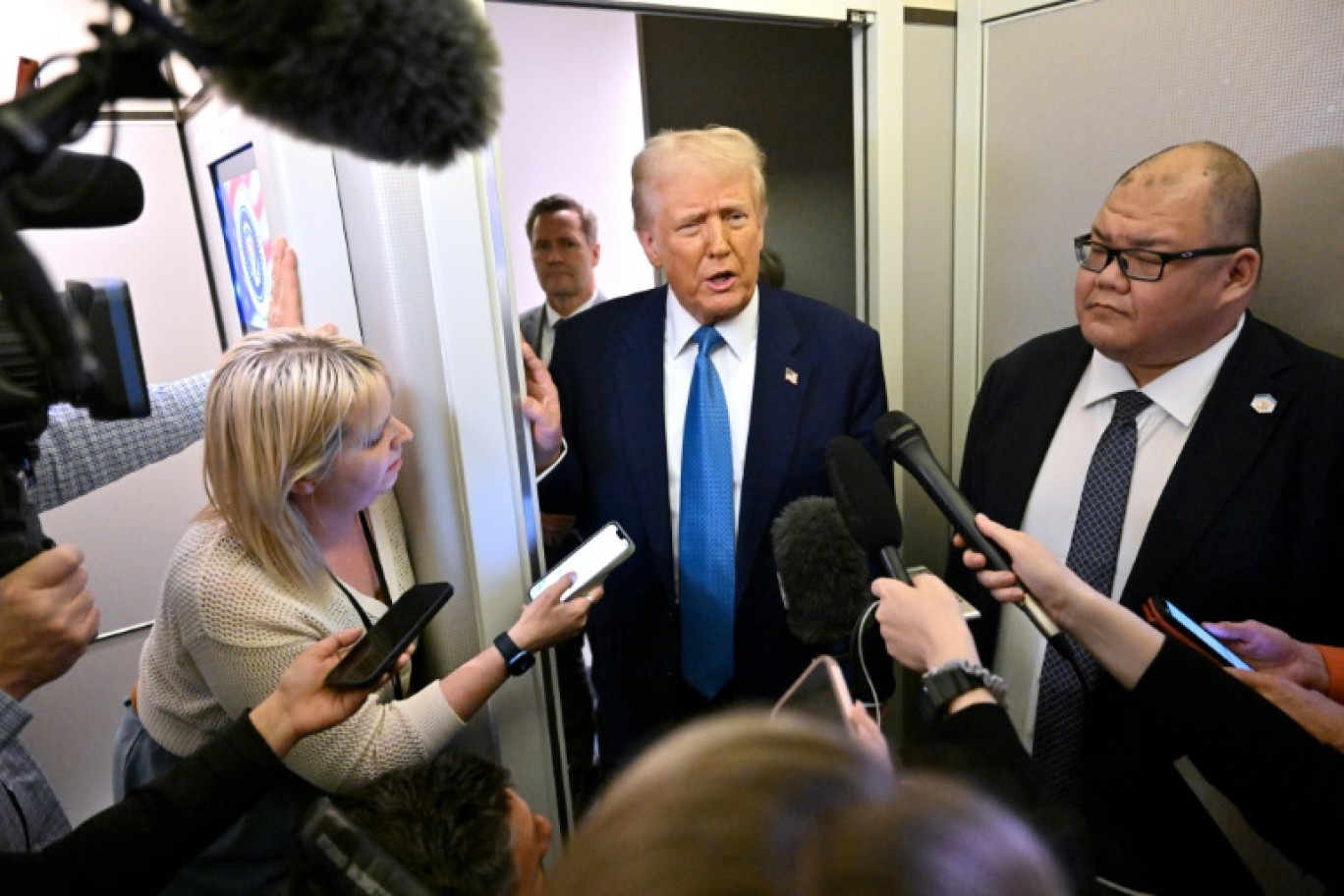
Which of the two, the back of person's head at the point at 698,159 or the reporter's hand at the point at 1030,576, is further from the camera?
the back of person's head at the point at 698,159

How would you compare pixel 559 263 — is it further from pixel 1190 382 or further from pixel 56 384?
pixel 56 384

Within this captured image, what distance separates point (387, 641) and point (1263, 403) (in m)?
1.33

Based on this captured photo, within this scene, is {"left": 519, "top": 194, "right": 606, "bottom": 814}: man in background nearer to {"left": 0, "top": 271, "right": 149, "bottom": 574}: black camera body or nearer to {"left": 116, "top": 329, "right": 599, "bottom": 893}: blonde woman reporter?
{"left": 116, "top": 329, "right": 599, "bottom": 893}: blonde woman reporter

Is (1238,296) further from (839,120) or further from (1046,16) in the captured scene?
(839,120)

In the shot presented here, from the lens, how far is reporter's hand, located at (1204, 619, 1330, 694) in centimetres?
116

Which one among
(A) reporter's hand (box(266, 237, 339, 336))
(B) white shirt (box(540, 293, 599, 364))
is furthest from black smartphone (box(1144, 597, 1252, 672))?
(B) white shirt (box(540, 293, 599, 364))

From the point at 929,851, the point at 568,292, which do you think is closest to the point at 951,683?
the point at 929,851

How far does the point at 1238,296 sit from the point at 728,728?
118 cm

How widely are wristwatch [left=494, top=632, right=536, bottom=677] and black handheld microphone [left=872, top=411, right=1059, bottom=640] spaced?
637 mm

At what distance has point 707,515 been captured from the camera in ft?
5.00

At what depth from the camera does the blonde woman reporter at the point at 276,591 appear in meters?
1.07

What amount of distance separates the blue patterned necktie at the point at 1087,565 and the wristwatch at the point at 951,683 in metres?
0.57

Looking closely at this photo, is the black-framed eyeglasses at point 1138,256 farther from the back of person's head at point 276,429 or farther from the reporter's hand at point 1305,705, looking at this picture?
the back of person's head at point 276,429

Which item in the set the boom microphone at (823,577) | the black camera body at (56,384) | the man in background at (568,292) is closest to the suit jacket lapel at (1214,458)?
the boom microphone at (823,577)
